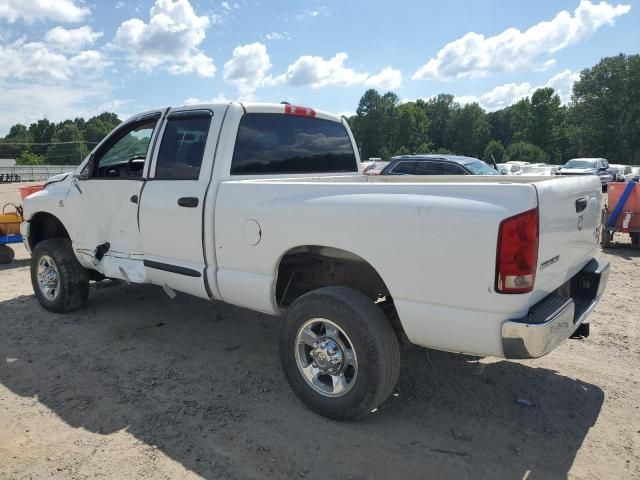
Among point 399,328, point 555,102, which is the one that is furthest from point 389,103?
point 399,328

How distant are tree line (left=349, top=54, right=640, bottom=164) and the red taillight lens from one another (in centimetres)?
6490

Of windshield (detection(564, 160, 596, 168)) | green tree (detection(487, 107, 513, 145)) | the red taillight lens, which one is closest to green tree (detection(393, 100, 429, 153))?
green tree (detection(487, 107, 513, 145))

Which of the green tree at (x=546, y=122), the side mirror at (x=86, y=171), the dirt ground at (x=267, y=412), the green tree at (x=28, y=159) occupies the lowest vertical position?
the dirt ground at (x=267, y=412)

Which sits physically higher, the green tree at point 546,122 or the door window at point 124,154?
the green tree at point 546,122

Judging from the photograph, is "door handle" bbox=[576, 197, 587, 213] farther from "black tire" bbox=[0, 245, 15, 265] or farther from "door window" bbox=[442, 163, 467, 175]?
"door window" bbox=[442, 163, 467, 175]

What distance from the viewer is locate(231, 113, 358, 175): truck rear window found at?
4074 mm

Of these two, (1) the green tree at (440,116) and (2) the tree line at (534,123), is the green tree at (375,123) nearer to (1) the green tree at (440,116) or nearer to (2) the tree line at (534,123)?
(2) the tree line at (534,123)

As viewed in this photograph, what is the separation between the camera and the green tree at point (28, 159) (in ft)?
125

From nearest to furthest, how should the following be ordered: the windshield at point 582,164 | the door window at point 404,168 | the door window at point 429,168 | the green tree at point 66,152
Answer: the door window at point 429,168
the door window at point 404,168
the green tree at point 66,152
the windshield at point 582,164

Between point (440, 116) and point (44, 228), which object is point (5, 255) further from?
point (440, 116)

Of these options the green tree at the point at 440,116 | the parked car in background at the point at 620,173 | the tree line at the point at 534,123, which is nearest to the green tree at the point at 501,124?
the tree line at the point at 534,123

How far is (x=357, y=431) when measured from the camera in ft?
10.4

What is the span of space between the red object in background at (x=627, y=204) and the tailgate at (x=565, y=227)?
6514 millimetres

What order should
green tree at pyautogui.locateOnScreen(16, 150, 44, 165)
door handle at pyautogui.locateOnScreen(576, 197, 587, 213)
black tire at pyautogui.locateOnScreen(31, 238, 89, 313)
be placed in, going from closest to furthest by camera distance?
door handle at pyautogui.locateOnScreen(576, 197, 587, 213) < black tire at pyautogui.locateOnScreen(31, 238, 89, 313) < green tree at pyautogui.locateOnScreen(16, 150, 44, 165)
